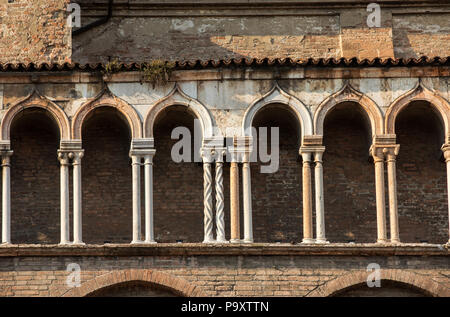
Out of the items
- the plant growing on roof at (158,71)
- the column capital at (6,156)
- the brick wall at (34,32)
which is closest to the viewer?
the column capital at (6,156)

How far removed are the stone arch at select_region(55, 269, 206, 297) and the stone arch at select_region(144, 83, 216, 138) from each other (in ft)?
7.40

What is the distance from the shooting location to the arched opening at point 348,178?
2914cm

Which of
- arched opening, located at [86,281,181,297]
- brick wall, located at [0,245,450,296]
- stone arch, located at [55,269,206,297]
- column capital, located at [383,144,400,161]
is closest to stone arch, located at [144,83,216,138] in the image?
brick wall, located at [0,245,450,296]

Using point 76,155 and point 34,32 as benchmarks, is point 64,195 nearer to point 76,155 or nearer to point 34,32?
point 76,155

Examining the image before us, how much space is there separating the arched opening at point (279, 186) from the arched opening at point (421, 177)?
1.64m

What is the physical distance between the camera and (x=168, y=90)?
1140 inches

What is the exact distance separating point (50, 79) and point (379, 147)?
528 cm

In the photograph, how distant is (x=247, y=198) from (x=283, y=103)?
1626 mm

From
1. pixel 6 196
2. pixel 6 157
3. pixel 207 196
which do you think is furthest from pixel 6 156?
pixel 207 196

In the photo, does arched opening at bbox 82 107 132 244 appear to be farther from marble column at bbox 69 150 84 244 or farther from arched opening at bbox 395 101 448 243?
arched opening at bbox 395 101 448 243

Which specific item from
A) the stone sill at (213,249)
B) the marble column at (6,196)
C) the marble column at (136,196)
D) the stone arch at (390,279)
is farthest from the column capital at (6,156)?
the stone arch at (390,279)

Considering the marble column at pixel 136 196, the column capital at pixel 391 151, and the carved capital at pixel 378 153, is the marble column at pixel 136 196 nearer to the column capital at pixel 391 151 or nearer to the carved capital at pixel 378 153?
the carved capital at pixel 378 153

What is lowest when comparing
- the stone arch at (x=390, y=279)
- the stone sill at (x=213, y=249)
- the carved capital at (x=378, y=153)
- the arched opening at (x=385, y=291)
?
the arched opening at (x=385, y=291)
